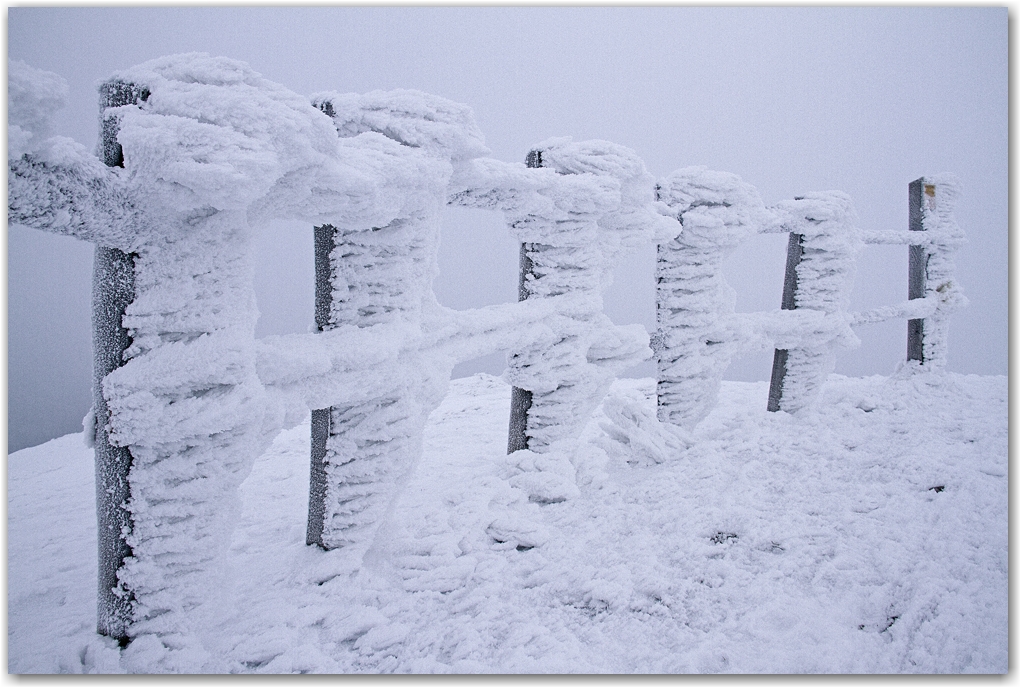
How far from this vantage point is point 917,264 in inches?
124

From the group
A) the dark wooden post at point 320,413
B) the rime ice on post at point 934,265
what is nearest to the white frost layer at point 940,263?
the rime ice on post at point 934,265

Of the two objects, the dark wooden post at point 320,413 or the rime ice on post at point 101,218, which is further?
the dark wooden post at point 320,413

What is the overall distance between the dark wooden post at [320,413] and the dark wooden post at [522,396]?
64 cm

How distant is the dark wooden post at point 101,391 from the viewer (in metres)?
0.81

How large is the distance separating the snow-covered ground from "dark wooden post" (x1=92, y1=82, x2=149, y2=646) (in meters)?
0.09

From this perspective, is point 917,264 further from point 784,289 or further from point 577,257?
point 577,257

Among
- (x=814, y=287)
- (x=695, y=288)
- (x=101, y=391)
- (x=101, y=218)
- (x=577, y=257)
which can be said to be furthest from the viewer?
(x=814, y=287)

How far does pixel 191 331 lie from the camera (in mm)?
835

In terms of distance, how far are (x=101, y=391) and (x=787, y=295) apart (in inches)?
97.0

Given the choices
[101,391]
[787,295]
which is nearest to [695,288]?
[787,295]

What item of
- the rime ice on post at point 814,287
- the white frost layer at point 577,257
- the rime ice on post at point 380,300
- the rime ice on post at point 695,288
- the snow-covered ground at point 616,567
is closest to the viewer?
the snow-covered ground at point 616,567

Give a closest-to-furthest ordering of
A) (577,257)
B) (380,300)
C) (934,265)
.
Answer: (380,300) < (577,257) < (934,265)

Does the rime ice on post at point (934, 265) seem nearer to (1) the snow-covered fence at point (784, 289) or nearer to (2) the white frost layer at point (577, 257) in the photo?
(1) the snow-covered fence at point (784, 289)

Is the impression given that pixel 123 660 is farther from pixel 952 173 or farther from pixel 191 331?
pixel 952 173
